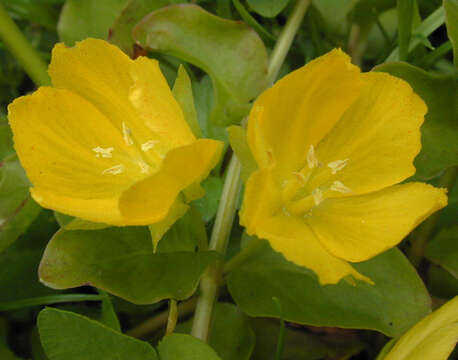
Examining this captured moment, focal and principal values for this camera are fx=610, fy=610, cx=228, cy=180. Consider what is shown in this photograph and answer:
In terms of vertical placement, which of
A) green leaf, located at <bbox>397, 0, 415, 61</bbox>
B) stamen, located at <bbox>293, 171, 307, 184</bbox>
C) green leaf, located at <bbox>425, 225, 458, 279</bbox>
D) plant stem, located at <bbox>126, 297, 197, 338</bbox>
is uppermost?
green leaf, located at <bbox>397, 0, 415, 61</bbox>

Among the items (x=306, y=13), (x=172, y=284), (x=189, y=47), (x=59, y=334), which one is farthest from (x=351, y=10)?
(x=59, y=334)

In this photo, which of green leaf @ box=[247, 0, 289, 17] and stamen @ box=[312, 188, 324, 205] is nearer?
stamen @ box=[312, 188, 324, 205]

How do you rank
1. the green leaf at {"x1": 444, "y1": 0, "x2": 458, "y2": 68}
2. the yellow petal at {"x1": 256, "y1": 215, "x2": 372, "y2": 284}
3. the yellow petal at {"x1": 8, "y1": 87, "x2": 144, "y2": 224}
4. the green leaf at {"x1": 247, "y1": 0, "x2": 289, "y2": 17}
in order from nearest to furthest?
1. the yellow petal at {"x1": 256, "y1": 215, "x2": 372, "y2": 284}
2. the yellow petal at {"x1": 8, "y1": 87, "x2": 144, "y2": 224}
3. the green leaf at {"x1": 444, "y1": 0, "x2": 458, "y2": 68}
4. the green leaf at {"x1": 247, "y1": 0, "x2": 289, "y2": 17}

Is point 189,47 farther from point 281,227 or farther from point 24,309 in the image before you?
point 24,309

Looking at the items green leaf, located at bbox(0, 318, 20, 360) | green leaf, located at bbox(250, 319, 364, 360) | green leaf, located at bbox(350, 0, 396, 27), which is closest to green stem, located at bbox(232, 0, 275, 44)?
green leaf, located at bbox(350, 0, 396, 27)

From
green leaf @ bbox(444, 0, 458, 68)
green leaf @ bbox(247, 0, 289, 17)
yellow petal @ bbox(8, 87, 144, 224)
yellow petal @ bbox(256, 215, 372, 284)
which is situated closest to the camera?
yellow petal @ bbox(256, 215, 372, 284)

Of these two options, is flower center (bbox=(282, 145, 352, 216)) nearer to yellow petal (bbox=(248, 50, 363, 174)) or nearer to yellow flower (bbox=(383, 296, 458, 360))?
yellow petal (bbox=(248, 50, 363, 174))

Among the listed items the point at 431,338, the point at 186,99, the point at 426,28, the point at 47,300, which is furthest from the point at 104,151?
the point at 426,28

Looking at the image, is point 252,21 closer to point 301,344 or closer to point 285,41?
point 285,41
